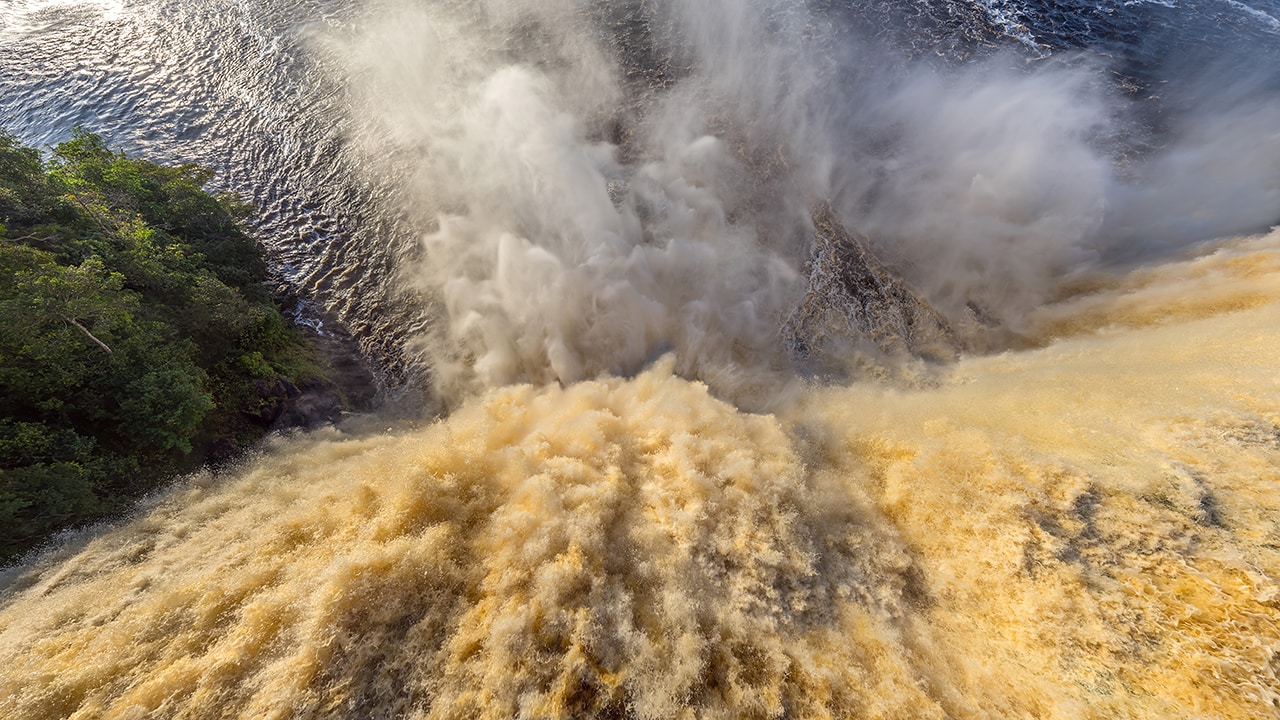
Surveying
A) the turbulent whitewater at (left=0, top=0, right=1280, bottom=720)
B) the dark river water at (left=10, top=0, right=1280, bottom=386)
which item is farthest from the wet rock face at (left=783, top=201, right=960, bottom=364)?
the dark river water at (left=10, top=0, right=1280, bottom=386)

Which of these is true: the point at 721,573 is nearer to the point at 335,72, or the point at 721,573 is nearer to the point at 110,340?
the point at 110,340

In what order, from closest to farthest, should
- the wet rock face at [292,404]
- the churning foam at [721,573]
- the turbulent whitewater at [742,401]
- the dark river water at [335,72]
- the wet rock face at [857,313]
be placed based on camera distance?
the churning foam at [721,573] < the turbulent whitewater at [742,401] < the wet rock face at [292,404] < the wet rock face at [857,313] < the dark river water at [335,72]

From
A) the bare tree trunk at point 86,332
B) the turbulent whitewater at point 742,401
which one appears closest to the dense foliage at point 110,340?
the bare tree trunk at point 86,332

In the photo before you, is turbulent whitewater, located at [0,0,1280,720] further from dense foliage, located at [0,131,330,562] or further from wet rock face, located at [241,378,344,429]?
dense foliage, located at [0,131,330,562]

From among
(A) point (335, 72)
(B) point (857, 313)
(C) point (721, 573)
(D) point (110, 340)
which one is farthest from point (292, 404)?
(A) point (335, 72)

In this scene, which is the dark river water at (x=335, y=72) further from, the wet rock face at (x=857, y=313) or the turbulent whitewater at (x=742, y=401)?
the wet rock face at (x=857, y=313)

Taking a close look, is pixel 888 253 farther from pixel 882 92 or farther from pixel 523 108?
pixel 523 108
